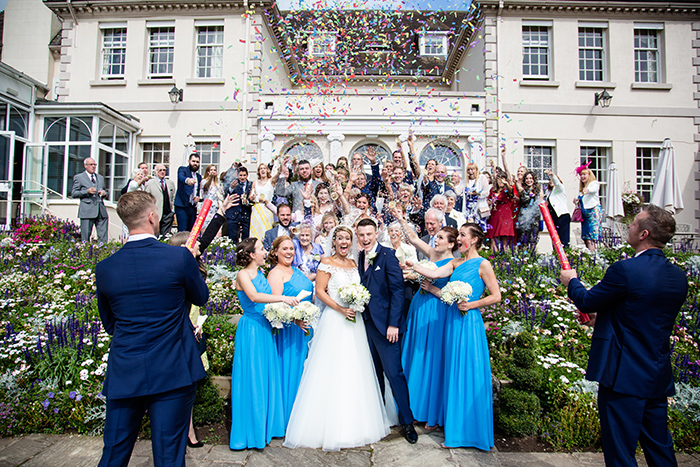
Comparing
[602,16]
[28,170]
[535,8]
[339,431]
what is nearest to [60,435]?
[339,431]

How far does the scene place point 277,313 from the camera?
4328 mm

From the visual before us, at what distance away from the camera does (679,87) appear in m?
16.7

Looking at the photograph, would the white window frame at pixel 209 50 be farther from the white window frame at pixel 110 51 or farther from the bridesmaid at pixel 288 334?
the bridesmaid at pixel 288 334

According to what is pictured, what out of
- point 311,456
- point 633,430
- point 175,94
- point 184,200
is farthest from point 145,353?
point 175,94

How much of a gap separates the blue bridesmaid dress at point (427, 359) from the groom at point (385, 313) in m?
0.23

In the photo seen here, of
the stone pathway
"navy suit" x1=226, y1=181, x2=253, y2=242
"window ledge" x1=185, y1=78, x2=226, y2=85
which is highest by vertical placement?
"window ledge" x1=185, y1=78, x2=226, y2=85

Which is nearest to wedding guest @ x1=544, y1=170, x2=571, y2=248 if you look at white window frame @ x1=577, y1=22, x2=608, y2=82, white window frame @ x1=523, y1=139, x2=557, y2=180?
white window frame @ x1=523, y1=139, x2=557, y2=180

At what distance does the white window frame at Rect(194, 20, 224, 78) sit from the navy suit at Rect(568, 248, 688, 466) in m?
16.8

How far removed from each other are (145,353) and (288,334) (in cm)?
193

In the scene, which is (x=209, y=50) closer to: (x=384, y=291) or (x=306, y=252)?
(x=306, y=252)

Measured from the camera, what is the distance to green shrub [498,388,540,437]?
14.6 ft

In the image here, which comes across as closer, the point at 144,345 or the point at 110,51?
the point at 144,345

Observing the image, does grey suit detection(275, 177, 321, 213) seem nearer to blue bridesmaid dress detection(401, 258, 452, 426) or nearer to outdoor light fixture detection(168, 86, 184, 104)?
blue bridesmaid dress detection(401, 258, 452, 426)

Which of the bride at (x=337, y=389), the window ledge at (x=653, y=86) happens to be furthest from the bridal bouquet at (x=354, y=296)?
the window ledge at (x=653, y=86)
